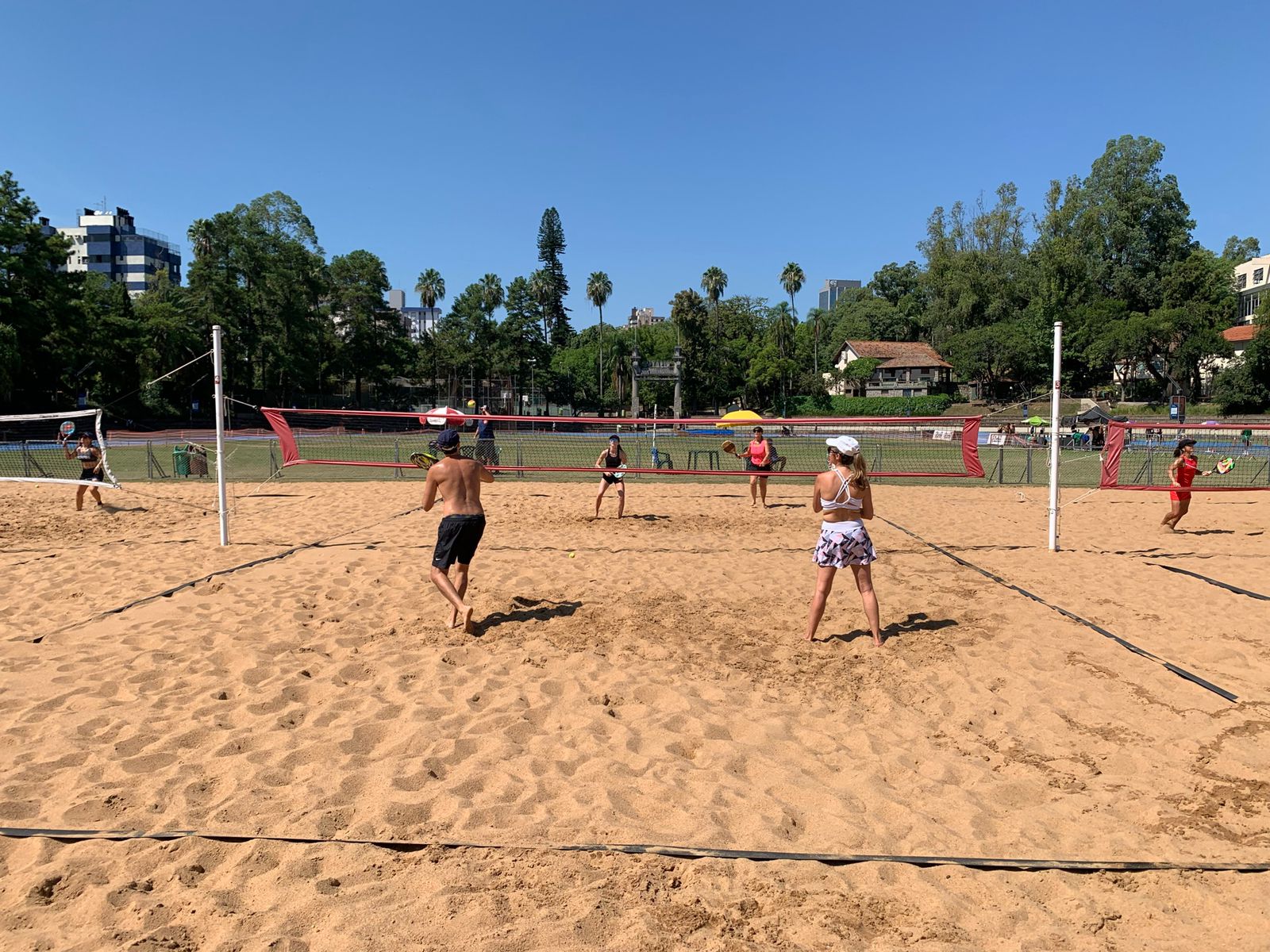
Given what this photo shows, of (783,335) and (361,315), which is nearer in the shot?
(361,315)

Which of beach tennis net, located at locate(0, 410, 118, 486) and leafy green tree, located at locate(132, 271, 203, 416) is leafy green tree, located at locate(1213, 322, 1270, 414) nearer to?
beach tennis net, located at locate(0, 410, 118, 486)

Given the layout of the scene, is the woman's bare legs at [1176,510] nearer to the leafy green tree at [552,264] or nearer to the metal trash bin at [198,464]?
the metal trash bin at [198,464]

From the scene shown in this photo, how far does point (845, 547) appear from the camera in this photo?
5871 millimetres

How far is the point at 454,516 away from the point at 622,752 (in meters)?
2.84

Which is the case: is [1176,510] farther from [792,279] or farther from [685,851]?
[792,279]

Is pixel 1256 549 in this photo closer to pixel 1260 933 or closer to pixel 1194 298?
pixel 1260 933

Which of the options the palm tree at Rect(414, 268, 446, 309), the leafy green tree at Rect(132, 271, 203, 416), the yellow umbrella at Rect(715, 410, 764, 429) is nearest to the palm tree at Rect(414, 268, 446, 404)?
the palm tree at Rect(414, 268, 446, 309)

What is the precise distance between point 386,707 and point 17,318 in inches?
1950

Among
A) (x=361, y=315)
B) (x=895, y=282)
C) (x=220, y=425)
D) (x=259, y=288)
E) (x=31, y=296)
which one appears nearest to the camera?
(x=220, y=425)

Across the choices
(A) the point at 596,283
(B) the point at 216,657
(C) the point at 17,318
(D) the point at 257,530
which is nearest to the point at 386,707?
(B) the point at 216,657

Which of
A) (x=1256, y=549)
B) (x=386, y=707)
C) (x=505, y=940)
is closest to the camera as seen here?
(x=505, y=940)

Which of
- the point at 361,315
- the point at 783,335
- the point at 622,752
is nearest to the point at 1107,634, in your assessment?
the point at 622,752

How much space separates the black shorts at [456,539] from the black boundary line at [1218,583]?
24.4 ft

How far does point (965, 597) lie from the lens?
7.59 metres
